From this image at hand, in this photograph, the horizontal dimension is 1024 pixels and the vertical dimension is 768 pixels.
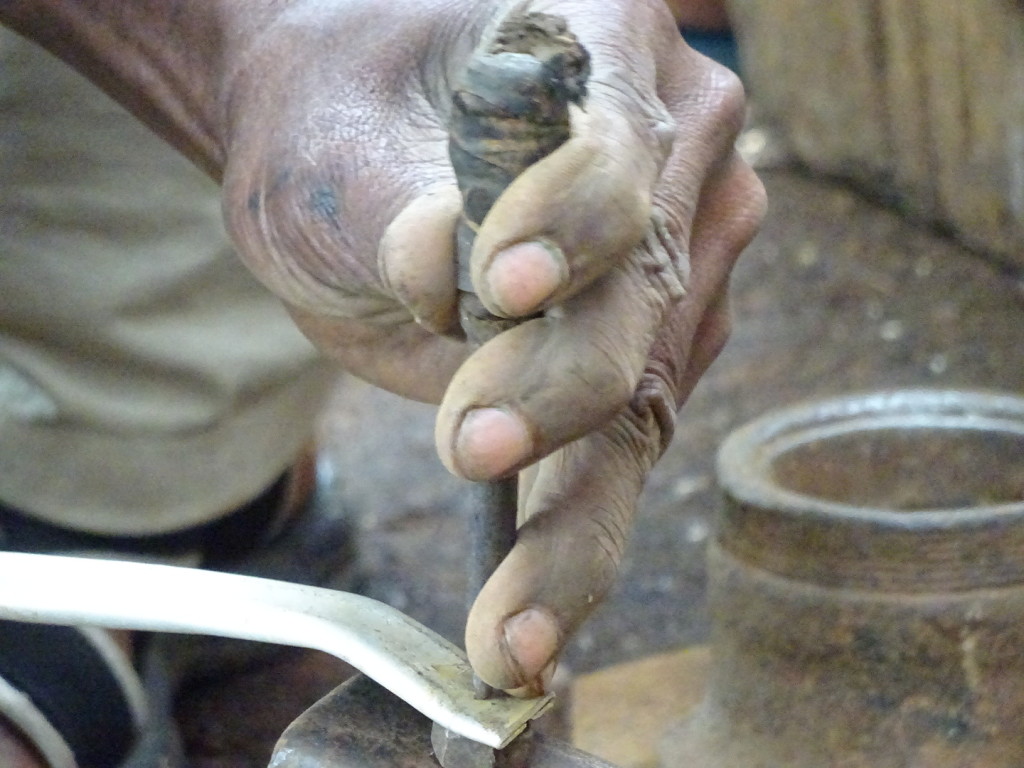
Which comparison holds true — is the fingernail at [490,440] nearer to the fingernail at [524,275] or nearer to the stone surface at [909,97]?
the fingernail at [524,275]

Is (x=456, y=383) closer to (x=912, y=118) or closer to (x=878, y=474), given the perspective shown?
(x=878, y=474)

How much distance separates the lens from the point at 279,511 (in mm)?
1159

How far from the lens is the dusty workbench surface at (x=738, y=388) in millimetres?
1273

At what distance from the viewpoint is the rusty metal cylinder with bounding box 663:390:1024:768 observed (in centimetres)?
75

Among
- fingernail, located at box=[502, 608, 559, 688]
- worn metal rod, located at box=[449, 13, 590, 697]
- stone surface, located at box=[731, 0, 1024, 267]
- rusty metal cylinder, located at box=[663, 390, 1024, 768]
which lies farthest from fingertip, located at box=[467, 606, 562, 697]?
stone surface, located at box=[731, 0, 1024, 267]

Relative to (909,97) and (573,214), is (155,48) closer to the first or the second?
(573,214)

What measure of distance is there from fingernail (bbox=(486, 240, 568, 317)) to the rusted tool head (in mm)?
187

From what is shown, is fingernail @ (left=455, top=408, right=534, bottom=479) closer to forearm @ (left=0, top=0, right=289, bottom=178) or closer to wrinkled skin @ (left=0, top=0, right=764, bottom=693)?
wrinkled skin @ (left=0, top=0, right=764, bottom=693)

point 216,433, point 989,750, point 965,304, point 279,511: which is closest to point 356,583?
point 279,511

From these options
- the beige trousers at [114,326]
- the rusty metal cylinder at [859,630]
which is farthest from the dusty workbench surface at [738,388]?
the rusty metal cylinder at [859,630]

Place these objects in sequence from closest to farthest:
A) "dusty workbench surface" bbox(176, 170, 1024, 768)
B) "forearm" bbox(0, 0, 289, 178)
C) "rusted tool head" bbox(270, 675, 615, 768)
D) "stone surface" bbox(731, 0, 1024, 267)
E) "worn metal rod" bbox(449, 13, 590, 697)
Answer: "worn metal rod" bbox(449, 13, 590, 697) → "rusted tool head" bbox(270, 675, 615, 768) → "forearm" bbox(0, 0, 289, 178) → "dusty workbench surface" bbox(176, 170, 1024, 768) → "stone surface" bbox(731, 0, 1024, 267)

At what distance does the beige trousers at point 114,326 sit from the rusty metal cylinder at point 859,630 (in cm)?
40

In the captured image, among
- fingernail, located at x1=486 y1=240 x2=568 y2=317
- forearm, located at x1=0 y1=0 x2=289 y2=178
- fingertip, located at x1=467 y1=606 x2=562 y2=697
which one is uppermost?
fingernail, located at x1=486 y1=240 x2=568 y2=317

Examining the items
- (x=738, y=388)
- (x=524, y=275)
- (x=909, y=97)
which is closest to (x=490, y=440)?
(x=524, y=275)
